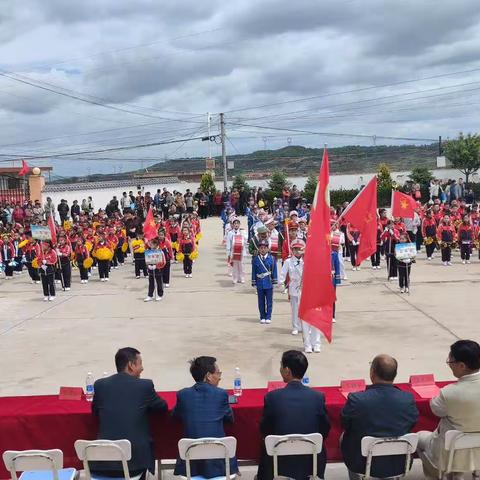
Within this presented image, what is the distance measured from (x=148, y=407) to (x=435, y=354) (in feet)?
20.0

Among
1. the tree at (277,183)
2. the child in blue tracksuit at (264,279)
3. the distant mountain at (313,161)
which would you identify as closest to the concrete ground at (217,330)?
the child in blue tracksuit at (264,279)

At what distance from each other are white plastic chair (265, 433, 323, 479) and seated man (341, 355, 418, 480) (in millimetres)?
335

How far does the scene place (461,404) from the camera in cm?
470

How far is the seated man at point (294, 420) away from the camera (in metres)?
4.74

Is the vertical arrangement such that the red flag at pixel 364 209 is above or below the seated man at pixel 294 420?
above

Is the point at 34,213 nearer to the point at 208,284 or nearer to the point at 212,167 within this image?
the point at 208,284

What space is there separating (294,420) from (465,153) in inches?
1548

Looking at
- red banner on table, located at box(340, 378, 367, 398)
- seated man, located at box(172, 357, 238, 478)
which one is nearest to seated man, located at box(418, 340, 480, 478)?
red banner on table, located at box(340, 378, 367, 398)

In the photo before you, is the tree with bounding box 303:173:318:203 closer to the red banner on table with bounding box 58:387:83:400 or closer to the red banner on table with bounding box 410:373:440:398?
the red banner on table with bounding box 410:373:440:398

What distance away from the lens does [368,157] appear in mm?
82312

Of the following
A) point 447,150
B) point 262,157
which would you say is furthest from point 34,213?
point 262,157

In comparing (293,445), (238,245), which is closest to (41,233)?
(238,245)

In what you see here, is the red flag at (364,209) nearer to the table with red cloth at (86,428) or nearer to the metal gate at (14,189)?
the table with red cloth at (86,428)

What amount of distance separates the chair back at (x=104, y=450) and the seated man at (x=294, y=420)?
107 centimetres
